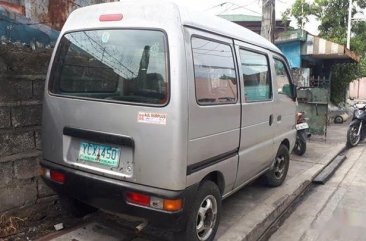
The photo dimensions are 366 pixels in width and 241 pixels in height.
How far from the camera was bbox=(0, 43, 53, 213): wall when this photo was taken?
3.33 m

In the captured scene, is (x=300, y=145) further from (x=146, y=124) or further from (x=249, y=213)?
(x=146, y=124)

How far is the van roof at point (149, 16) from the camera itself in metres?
2.78

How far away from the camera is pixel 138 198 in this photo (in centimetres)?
275

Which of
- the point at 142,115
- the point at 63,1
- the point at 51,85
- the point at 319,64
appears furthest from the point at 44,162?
the point at 319,64

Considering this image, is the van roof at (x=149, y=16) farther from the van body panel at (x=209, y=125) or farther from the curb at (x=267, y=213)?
the curb at (x=267, y=213)

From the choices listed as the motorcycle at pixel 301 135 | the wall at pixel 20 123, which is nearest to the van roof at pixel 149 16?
the wall at pixel 20 123

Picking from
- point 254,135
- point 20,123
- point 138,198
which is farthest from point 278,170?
point 20,123

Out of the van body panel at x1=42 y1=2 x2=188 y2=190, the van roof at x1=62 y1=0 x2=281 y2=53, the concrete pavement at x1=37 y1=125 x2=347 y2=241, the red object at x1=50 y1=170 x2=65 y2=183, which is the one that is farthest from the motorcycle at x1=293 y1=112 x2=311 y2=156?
the red object at x1=50 y1=170 x2=65 y2=183

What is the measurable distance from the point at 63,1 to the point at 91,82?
2.10 m

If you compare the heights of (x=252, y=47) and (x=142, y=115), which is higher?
(x=252, y=47)

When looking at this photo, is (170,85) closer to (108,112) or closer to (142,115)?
(142,115)

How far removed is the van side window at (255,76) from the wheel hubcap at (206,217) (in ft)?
3.59

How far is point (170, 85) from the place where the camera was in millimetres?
2672

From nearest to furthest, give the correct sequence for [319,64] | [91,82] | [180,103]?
[180,103] < [91,82] < [319,64]
